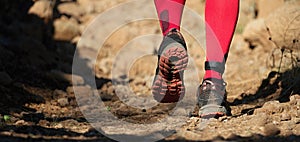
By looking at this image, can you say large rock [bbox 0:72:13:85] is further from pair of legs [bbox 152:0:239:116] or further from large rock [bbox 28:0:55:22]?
large rock [bbox 28:0:55:22]

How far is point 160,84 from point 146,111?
350mm

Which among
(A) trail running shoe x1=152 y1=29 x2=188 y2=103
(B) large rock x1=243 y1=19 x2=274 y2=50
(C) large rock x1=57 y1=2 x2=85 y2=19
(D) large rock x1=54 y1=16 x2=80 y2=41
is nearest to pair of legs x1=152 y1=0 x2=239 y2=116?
(A) trail running shoe x1=152 y1=29 x2=188 y2=103

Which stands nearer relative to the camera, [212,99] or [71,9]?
[212,99]

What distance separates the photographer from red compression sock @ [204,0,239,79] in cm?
295

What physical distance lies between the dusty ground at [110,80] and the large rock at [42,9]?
0.04ft

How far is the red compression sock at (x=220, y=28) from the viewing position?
2.95 meters

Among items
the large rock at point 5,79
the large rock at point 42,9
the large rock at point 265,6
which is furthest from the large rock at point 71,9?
the large rock at point 5,79

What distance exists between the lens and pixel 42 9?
21.2 feet

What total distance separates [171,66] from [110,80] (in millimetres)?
2435

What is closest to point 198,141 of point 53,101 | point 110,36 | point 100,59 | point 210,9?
point 210,9

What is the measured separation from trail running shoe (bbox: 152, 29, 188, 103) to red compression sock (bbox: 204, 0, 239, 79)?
0.14 m

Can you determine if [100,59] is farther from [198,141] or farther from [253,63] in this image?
[198,141]

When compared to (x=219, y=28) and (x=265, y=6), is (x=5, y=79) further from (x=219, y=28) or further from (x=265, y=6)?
(x=265, y=6)

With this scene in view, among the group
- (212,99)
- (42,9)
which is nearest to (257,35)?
(42,9)
